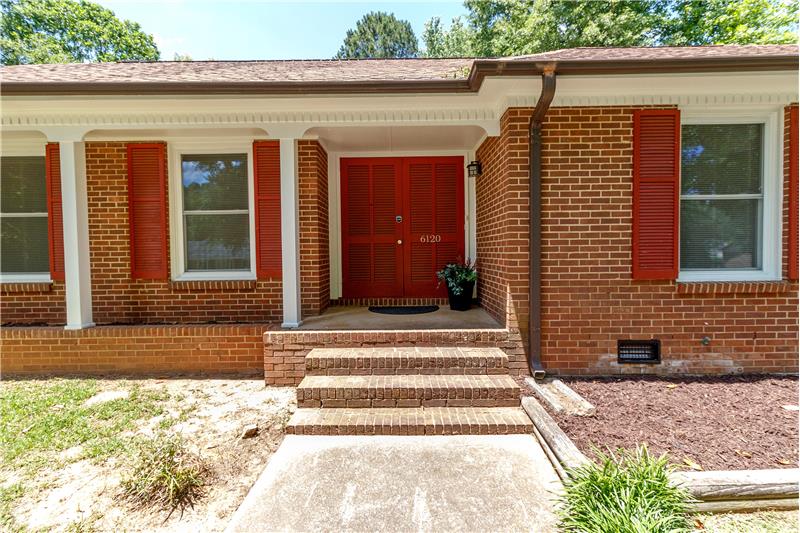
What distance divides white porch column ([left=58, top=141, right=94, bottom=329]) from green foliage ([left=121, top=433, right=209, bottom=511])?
2.68 m

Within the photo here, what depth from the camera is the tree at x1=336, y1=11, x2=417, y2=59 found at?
1040 inches

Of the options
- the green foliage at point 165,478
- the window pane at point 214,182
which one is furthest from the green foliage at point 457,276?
the green foliage at point 165,478

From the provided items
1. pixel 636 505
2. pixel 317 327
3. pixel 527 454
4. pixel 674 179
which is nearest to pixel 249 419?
pixel 317 327

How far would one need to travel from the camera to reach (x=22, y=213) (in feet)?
15.4

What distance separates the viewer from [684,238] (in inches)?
153

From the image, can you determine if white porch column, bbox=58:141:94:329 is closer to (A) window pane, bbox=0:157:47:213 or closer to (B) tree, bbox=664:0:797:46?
(A) window pane, bbox=0:157:47:213

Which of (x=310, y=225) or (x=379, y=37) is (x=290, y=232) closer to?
(x=310, y=225)

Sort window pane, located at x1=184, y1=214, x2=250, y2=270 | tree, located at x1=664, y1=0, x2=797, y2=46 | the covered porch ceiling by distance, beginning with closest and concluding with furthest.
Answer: the covered porch ceiling, window pane, located at x1=184, y1=214, x2=250, y2=270, tree, located at x1=664, y1=0, x2=797, y2=46

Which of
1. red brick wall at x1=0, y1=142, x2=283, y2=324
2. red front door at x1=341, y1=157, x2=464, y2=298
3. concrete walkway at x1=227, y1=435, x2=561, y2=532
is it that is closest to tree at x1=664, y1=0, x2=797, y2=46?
red front door at x1=341, y1=157, x2=464, y2=298

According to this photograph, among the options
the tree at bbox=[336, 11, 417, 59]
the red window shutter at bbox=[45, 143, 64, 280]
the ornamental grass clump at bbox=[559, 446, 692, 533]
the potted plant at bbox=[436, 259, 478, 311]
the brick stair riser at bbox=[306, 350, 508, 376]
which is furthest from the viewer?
the tree at bbox=[336, 11, 417, 59]

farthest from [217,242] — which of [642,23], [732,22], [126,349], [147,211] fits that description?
[732,22]

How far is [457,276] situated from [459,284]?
0.14 meters

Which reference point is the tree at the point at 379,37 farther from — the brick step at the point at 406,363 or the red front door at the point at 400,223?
the brick step at the point at 406,363

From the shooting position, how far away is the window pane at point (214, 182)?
4.75 m
